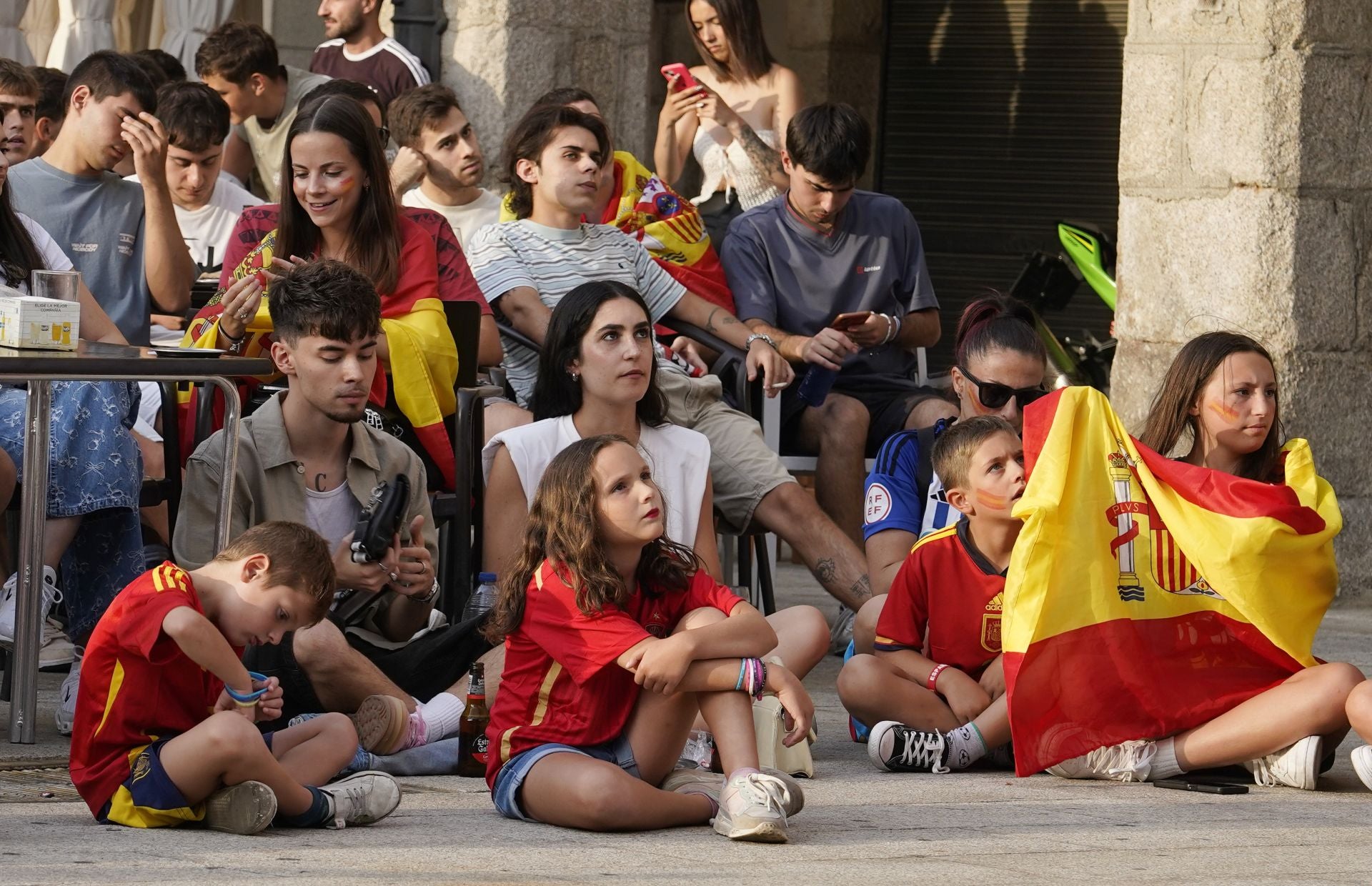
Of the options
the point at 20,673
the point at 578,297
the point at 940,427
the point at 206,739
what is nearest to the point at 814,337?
the point at 940,427

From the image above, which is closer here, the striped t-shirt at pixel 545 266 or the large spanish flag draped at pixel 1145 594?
the large spanish flag draped at pixel 1145 594

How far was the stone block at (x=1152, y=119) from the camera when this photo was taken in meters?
7.77

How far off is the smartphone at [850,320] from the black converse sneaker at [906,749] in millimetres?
1999

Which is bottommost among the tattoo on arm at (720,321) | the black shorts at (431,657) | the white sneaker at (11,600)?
the black shorts at (431,657)

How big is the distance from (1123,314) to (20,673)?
4.53 m

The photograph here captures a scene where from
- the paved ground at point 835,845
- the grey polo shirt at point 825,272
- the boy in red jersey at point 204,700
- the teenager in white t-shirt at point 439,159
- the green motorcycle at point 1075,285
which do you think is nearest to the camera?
the paved ground at point 835,845

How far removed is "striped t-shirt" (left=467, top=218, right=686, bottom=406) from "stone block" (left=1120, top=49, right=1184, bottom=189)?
210 cm

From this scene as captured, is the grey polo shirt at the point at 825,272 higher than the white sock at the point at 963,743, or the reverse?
the grey polo shirt at the point at 825,272

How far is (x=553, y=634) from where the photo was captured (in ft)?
13.6

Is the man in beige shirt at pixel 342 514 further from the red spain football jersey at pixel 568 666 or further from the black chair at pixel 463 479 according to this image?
the red spain football jersey at pixel 568 666

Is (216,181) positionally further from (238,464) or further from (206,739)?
(206,739)

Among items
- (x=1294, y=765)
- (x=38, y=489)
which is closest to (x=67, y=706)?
(x=38, y=489)

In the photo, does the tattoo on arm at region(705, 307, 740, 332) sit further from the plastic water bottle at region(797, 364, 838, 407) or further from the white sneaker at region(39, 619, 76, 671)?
the white sneaker at region(39, 619, 76, 671)

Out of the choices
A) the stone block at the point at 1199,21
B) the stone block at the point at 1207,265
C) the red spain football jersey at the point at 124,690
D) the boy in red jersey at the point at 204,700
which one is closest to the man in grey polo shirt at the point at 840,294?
the stone block at the point at 1207,265
